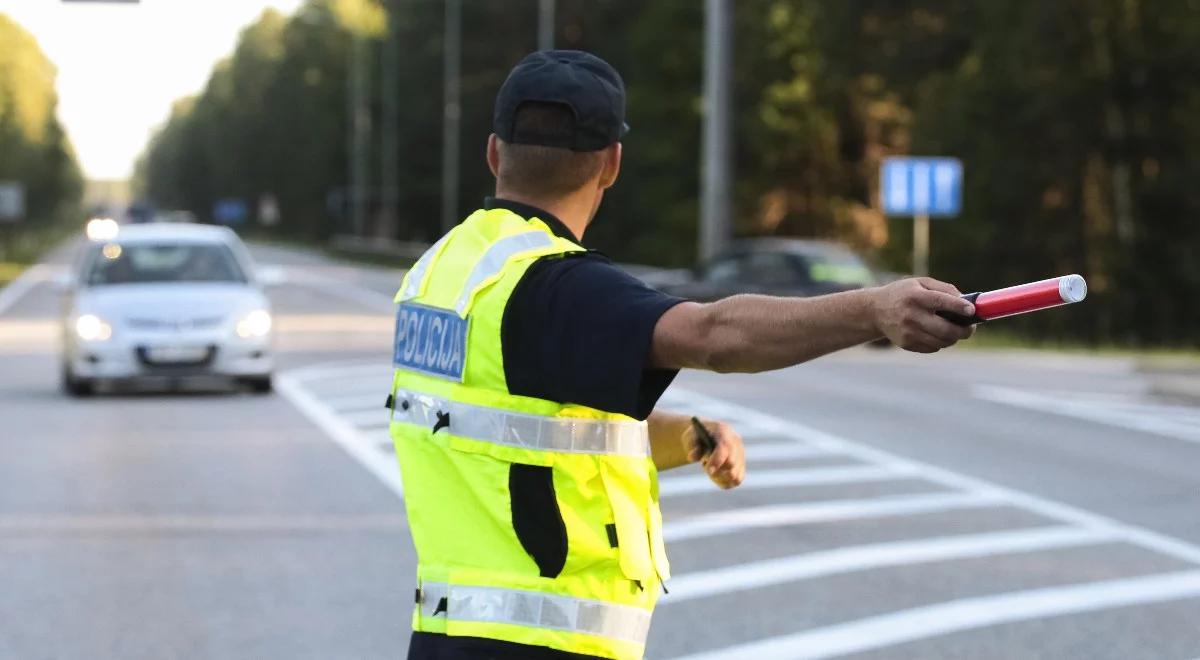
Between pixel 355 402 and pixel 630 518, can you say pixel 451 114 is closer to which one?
pixel 355 402

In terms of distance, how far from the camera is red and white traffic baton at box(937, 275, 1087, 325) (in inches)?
125

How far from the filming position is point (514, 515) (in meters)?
3.54

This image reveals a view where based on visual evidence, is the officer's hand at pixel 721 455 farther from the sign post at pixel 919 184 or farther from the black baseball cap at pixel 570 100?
the sign post at pixel 919 184

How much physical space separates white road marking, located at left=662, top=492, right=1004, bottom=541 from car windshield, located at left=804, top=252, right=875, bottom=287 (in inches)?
660

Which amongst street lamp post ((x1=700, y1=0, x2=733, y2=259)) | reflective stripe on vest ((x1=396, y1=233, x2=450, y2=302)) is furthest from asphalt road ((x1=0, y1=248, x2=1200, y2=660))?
street lamp post ((x1=700, y1=0, x2=733, y2=259))

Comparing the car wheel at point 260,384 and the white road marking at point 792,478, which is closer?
the white road marking at point 792,478

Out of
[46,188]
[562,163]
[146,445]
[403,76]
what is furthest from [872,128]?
[46,188]

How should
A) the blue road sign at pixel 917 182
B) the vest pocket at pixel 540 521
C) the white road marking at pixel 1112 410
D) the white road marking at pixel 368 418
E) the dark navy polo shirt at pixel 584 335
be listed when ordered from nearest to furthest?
the dark navy polo shirt at pixel 584 335 → the vest pocket at pixel 540 521 → the white road marking at pixel 368 418 → the white road marking at pixel 1112 410 → the blue road sign at pixel 917 182

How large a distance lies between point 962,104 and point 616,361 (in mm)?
49477

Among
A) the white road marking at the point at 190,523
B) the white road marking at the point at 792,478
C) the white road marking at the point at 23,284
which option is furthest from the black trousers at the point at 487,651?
the white road marking at the point at 23,284

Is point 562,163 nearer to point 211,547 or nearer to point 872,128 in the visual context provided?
point 211,547

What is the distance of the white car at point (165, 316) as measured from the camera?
63.8ft

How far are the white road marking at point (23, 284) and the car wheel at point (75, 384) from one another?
17858 mm

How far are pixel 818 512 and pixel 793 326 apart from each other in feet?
29.0
